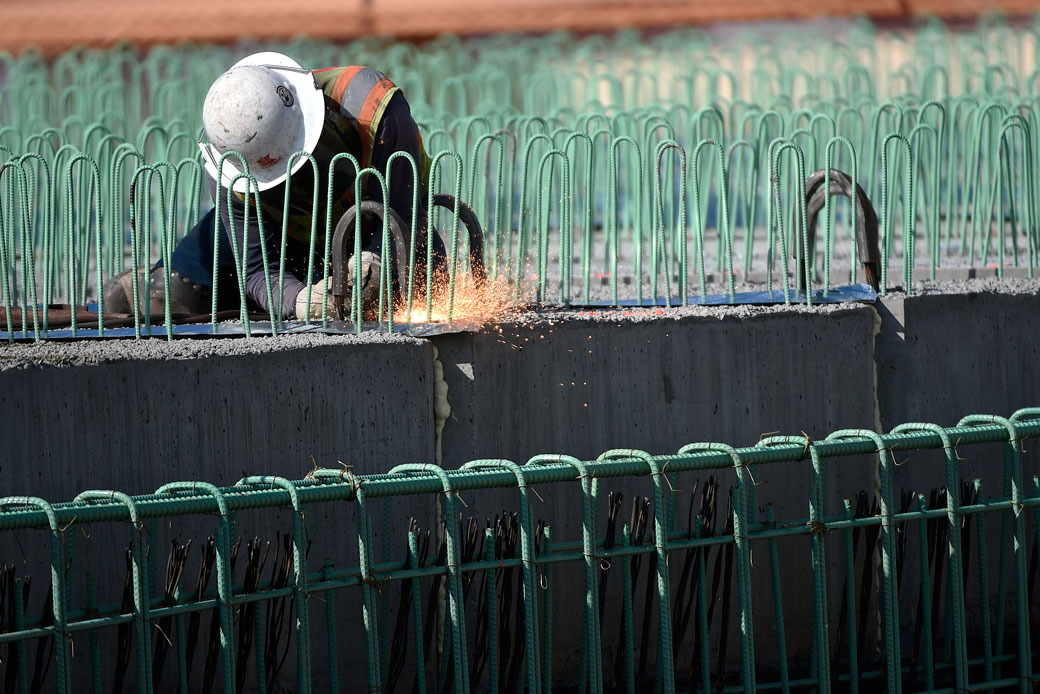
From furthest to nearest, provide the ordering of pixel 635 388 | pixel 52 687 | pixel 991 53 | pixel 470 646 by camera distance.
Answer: pixel 991 53 → pixel 635 388 → pixel 470 646 → pixel 52 687

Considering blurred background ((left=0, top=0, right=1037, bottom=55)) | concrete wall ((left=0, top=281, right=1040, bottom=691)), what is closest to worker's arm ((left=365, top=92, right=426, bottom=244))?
concrete wall ((left=0, top=281, right=1040, bottom=691))

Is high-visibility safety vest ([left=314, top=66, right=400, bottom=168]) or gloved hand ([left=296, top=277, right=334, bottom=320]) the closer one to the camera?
gloved hand ([left=296, top=277, right=334, bottom=320])

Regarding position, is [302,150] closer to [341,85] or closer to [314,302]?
[341,85]

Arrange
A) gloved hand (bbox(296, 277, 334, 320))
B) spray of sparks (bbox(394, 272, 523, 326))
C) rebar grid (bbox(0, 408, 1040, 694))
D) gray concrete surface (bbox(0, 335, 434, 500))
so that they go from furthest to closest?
gloved hand (bbox(296, 277, 334, 320)) < spray of sparks (bbox(394, 272, 523, 326)) < gray concrete surface (bbox(0, 335, 434, 500)) < rebar grid (bbox(0, 408, 1040, 694))

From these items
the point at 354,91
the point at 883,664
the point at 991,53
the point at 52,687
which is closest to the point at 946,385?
the point at 883,664

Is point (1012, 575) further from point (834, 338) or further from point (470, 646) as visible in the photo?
point (470, 646)

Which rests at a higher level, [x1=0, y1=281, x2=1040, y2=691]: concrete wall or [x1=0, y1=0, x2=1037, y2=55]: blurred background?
[x1=0, y1=0, x2=1037, y2=55]: blurred background

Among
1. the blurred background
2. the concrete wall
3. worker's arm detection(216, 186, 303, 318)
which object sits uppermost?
the blurred background

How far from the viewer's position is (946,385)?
20.9 ft

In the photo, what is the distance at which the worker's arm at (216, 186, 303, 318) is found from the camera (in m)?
6.17

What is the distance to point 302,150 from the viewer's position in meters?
6.00

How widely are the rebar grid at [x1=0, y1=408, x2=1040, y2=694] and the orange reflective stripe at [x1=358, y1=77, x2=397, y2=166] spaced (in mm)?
1784

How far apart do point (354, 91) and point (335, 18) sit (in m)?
12.5

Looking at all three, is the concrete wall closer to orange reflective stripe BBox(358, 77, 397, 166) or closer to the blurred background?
orange reflective stripe BBox(358, 77, 397, 166)
